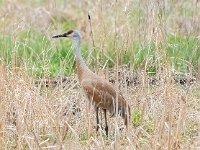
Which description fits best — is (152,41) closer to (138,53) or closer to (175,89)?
(138,53)

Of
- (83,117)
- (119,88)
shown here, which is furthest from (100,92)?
(119,88)

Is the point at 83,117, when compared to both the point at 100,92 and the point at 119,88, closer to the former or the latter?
the point at 100,92

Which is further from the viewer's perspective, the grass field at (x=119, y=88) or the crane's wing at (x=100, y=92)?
the crane's wing at (x=100, y=92)

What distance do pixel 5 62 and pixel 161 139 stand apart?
2.21 m

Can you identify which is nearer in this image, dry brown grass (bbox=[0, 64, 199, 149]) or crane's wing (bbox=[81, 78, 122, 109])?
dry brown grass (bbox=[0, 64, 199, 149])

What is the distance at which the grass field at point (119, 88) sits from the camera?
6.25 meters

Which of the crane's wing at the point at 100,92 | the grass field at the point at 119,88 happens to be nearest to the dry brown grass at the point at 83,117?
the grass field at the point at 119,88

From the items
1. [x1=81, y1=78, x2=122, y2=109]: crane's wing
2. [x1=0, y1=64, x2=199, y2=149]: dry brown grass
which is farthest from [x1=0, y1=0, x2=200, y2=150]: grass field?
[x1=81, y1=78, x2=122, y2=109]: crane's wing

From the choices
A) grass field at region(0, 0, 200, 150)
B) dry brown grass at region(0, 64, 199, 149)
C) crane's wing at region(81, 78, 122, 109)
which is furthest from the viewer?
crane's wing at region(81, 78, 122, 109)

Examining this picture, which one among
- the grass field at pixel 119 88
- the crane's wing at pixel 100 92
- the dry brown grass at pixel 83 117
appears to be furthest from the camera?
the crane's wing at pixel 100 92

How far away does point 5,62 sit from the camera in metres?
7.80

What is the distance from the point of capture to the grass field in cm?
625

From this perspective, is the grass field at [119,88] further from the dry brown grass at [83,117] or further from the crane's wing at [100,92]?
the crane's wing at [100,92]

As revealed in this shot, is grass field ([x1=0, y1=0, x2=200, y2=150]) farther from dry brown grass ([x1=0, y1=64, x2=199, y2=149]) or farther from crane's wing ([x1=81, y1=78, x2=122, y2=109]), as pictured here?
crane's wing ([x1=81, y1=78, x2=122, y2=109])
